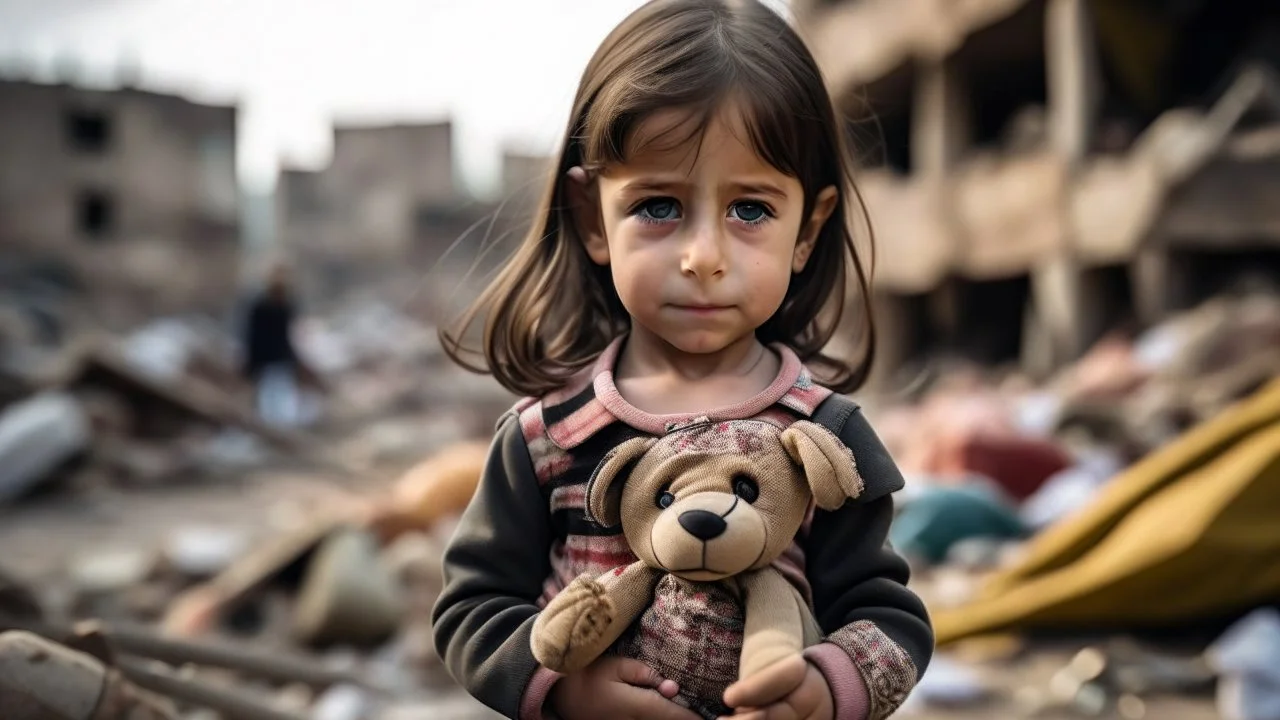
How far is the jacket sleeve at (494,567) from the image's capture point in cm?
149

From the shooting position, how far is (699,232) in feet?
4.76

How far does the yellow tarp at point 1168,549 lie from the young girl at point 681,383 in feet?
9.02

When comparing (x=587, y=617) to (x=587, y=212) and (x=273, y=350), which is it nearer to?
(x=587, y=212)

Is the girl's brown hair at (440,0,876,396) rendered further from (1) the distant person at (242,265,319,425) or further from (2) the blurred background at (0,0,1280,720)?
(1) the distant person at (242,265,319,425)

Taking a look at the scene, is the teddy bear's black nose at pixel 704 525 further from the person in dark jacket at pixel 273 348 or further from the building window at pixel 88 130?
the building window at pixel 88 130

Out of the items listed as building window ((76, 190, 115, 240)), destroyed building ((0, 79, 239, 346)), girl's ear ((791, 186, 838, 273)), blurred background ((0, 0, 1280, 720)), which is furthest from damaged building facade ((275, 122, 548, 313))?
girl's ear ((791, 186, 838, 273))

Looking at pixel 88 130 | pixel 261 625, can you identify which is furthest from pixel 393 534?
pixel 88 130

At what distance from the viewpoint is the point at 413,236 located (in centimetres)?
2744

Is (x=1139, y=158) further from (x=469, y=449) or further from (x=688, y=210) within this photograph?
(x=688, y=210)

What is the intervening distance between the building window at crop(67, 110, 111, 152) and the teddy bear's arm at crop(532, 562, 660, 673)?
24.4 m

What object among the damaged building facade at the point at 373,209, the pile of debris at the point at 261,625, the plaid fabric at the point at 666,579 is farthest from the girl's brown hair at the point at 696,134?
the damaged building facade at the point at 373,209

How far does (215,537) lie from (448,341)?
194 inches

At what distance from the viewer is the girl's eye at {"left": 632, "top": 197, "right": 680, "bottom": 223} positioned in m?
1.49

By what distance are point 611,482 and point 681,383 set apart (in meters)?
0.19
